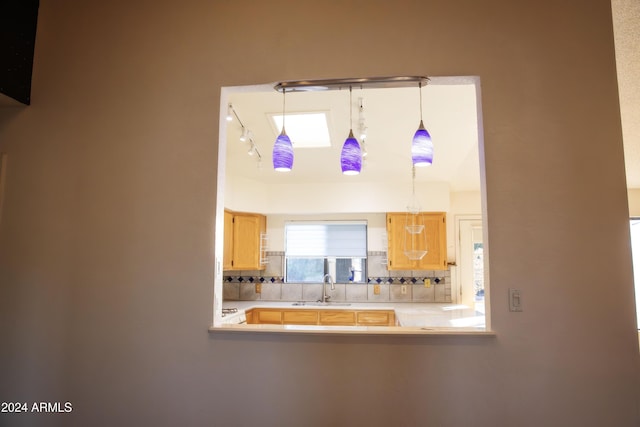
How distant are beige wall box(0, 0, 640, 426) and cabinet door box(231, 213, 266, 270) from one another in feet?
9.46

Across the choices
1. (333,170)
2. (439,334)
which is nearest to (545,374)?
(439,334)

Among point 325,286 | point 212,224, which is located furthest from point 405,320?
point 212,224

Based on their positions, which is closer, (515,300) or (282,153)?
(515,300)

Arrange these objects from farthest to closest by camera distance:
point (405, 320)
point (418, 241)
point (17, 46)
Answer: point (418, 241) < point (405, 320) < point (17, 46)

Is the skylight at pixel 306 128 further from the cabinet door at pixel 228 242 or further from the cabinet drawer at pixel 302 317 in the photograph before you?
the cabinet drawer at pixel 302 317

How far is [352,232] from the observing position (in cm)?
506

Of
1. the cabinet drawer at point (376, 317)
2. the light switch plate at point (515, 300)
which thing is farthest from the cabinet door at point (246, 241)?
the light switch plate at point (515, 300)

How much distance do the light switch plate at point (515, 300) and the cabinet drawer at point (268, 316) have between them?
3351mm

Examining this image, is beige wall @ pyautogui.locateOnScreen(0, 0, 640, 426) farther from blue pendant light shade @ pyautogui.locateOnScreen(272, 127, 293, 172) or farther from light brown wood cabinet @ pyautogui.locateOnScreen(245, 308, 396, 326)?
light brown wood cabinet @ pyautogui.locateOnScreen(245, 308, 396, 326)

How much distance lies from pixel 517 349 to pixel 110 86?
2.10 metres

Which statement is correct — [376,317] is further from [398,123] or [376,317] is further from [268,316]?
[398,123]

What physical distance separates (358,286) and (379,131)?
2.38 m

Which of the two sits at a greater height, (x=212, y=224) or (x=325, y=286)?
(x=212, y=224)

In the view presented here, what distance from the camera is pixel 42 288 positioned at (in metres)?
1.65
